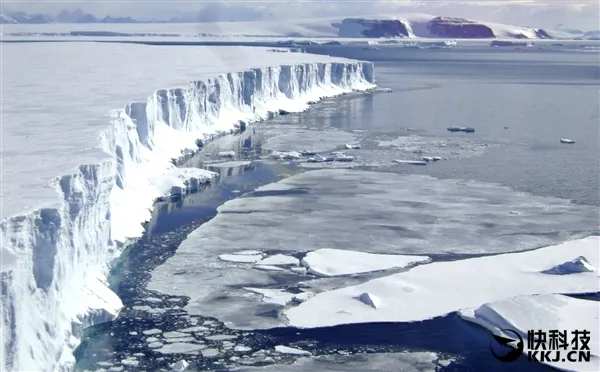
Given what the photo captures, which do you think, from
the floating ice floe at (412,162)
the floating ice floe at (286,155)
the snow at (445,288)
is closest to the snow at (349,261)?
the snow at (445,288)

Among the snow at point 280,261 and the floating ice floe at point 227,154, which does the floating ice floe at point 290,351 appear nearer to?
the snow at point 280,261

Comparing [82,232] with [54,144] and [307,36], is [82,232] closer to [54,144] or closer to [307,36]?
[54,144]

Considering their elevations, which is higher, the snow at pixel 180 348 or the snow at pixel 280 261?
the snow at pixel 280 261

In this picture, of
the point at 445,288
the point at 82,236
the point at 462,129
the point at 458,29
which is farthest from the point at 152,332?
the point at 458,29

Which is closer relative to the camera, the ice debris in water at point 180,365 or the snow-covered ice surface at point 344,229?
the ice debris in water at point 180,365

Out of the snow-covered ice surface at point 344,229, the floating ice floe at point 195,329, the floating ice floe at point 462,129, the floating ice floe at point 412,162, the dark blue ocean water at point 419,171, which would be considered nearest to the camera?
the dark blue ocean water at point 419,171

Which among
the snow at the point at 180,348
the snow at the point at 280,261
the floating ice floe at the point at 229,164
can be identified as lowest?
the snow at the point at 180,348

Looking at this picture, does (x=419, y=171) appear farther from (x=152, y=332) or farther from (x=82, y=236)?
(x=152, y=332)

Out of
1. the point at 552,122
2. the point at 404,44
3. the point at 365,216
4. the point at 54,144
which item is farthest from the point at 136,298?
the point at 404,44

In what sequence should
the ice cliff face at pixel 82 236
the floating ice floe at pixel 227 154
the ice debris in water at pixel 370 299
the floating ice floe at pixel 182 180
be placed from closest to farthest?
the ice cliff face at pixel 82 236 → the ice debris in water at pixel 370 299 → the floating ice floe at pixel 182 180 → the floating ice floe at pixel 227 154
